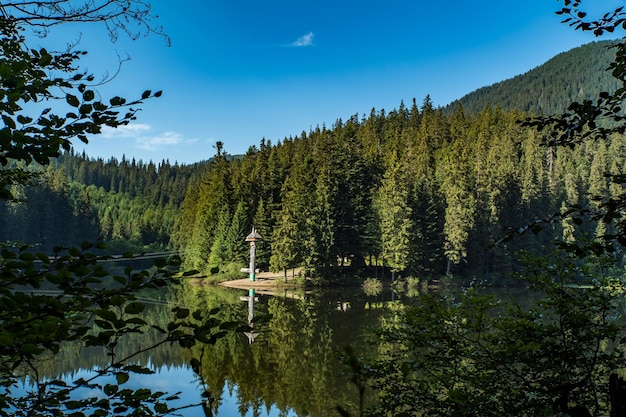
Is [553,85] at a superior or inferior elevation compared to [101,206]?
superior

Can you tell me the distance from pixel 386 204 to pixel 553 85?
153 m

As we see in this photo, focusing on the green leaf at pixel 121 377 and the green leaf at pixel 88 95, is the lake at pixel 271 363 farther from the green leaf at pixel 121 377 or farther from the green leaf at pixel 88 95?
the green leaf at pixel 88 95

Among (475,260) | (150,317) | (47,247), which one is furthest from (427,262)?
(47,247)

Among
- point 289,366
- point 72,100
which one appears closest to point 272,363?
point 289,366

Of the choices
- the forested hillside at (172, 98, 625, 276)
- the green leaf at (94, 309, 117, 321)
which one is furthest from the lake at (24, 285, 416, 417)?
the forested hillside at (172, 98, 625, 276)

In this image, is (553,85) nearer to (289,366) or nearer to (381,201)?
(381,201)

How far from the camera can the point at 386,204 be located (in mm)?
42031

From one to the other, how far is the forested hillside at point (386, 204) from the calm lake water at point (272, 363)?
511 inches

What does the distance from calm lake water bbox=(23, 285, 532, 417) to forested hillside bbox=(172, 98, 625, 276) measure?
13.0 meters

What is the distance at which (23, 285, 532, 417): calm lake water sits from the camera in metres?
12.9

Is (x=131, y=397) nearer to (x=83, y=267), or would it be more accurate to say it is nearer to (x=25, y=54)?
(x=83, y=267)

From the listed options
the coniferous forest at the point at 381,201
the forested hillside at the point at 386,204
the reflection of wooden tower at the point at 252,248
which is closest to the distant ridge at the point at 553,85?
the coniferous forest at the point at 381,201

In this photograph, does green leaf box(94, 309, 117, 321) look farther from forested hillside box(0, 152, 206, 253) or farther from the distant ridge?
the distant ridge

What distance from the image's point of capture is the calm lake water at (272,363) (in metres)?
12.9
